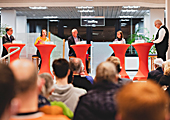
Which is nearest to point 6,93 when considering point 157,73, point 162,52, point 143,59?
point 157,73

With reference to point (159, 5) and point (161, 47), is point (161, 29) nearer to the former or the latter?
point (161, 47)

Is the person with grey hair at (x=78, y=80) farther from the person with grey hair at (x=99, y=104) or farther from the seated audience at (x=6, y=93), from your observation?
the seated audience at (x=6, y=93)

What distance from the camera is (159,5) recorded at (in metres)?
10.7

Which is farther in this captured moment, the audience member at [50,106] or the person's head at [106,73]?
the person's head at [106,73]

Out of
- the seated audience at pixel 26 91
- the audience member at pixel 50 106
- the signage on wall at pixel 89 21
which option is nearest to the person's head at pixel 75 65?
the audience member at pixel 50 106

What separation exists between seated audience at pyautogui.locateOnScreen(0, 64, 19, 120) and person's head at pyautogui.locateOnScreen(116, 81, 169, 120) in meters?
0.35

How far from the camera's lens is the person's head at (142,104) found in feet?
2.26

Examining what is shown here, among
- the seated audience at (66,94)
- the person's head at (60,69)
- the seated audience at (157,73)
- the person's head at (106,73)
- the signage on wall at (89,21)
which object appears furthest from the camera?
the signage on wall at (89,21)

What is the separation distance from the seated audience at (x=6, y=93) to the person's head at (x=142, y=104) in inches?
13.6

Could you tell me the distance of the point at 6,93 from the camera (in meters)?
0.74

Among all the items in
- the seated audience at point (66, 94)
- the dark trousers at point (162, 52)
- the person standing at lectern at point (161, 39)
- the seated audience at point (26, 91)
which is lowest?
the seated audience at point (66, 94)

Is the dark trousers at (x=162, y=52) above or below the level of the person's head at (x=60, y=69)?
above

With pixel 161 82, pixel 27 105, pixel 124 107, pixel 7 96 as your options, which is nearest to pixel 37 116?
pixel 27 105

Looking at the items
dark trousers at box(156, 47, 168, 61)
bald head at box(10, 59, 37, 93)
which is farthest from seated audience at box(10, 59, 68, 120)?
dark trousers at box(156, 47, 168, 61)
